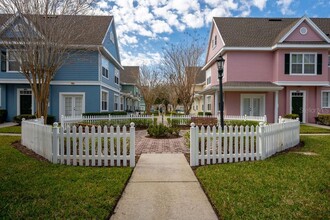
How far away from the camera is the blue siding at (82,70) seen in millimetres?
18859

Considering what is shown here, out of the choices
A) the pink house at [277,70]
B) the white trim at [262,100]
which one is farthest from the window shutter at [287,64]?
the white trim at [262,100]

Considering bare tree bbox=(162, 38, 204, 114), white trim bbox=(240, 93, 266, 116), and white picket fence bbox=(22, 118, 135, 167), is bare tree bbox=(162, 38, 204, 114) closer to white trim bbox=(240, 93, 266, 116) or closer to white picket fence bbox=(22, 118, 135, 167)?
white trim bbox=(240, 93, 266, 116)

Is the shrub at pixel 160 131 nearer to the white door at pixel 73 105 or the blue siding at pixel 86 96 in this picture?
the blue siding at pixel 86 96

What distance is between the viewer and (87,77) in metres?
19.0

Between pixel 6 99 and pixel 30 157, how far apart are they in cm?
1574

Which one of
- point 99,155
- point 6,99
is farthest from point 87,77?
point 99,155

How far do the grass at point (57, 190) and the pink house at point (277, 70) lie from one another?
1525 centimetres

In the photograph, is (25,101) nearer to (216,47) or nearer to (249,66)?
(216,47)

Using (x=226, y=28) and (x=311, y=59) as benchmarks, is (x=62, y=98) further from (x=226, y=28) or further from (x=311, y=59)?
(x=311, y=59)

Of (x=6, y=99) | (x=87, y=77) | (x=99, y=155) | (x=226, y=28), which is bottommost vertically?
(x=99, y=155)

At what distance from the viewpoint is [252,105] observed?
20.3 meters

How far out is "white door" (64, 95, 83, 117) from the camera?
63.4 ft

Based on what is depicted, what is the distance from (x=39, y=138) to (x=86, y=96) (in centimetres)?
1246

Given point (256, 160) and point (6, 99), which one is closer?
point (256, 160)
